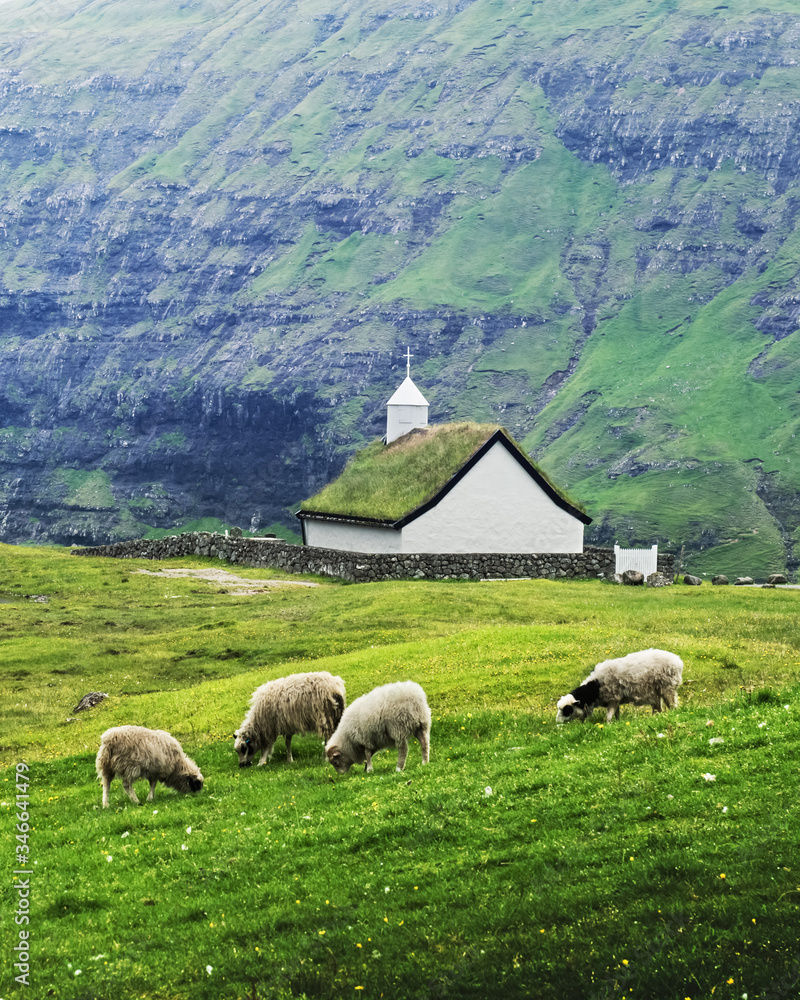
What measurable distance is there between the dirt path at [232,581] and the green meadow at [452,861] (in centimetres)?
2800

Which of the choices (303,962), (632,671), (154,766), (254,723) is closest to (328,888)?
(303,962)

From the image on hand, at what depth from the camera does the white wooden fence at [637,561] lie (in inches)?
2085

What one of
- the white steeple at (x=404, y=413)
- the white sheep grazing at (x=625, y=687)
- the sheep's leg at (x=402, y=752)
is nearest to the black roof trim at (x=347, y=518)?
the white steeple at (x=404, y=413)

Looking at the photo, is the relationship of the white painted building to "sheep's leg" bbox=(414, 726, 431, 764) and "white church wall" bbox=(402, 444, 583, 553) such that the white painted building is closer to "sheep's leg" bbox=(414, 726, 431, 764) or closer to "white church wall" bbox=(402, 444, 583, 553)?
"white church wall" bbox=(402, 444, 583, 553)

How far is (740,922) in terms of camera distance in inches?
364

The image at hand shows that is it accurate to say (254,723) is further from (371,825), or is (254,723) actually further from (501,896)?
(501,896)

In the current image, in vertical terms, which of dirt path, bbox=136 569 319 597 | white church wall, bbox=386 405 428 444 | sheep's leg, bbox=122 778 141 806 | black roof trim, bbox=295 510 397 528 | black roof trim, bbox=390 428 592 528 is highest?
white church wall, bbox=386 405 428 444

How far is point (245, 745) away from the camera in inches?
701

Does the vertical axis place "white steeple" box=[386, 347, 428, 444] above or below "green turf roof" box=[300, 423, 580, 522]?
above

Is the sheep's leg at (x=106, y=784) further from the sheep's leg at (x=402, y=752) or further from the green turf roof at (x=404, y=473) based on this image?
the green turf roof at (x=404, y=473)

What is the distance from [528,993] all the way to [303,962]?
2.18 m

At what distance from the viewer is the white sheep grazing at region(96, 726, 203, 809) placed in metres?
15.9

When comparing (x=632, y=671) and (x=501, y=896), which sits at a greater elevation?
(x=632, y=671)

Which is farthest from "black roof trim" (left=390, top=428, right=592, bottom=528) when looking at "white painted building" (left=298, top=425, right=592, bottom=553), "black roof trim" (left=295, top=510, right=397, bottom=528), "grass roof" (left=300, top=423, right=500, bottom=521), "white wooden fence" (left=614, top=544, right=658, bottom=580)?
"white wooden fence" (left=614, top=544, right=658, bottom=580)
